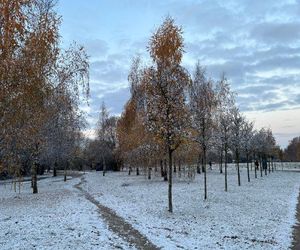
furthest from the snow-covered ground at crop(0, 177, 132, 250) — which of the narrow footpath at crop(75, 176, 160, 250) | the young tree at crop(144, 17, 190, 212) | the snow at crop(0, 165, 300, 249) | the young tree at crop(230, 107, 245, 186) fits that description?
the young tree at crop(230, 107, 245, 186)

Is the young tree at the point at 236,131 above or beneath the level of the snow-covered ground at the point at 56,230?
above

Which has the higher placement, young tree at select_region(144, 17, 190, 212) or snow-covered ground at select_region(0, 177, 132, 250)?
young tree at select_region(144, 17, 190, 212)

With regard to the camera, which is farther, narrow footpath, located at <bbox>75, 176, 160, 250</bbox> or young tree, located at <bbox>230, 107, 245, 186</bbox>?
young tree, located at <bbox>230, 107, 245, 186</bbox>

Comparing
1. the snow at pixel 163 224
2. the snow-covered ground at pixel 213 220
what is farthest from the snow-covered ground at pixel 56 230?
the snow-covered ground at pixel 213 220

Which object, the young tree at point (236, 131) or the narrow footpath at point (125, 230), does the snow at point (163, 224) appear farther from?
the young tree at point (236, 131)

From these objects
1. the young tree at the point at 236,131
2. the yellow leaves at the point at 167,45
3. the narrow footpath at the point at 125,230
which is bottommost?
the narrow footpath at the point at 125,230

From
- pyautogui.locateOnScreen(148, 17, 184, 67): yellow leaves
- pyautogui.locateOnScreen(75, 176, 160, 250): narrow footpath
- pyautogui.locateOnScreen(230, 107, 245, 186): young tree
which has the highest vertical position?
pyautogui.locateOnScreen(148, 17, 184, 67): yellow leaves

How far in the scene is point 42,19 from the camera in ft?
31.9

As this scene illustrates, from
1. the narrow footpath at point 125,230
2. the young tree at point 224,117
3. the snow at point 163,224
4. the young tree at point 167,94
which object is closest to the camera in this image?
the narrow footpath at point 125,230

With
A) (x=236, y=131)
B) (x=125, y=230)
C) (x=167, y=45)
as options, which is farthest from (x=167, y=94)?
(x=236, y=131)

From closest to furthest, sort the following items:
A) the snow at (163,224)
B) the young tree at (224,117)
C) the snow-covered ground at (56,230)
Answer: the snow-covered ground at (56,230) → the snow at (163,224) → the young tree at (224,117)

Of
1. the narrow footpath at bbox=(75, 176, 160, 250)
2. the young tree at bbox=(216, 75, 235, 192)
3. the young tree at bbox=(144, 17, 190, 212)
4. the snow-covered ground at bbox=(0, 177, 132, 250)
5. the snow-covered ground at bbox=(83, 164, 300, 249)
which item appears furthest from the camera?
the young tree at bbox=(216, 75, 235, 192)

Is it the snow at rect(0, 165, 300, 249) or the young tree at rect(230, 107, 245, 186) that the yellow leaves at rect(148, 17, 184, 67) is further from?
the young tree at rect(230, 107, 245, 186)

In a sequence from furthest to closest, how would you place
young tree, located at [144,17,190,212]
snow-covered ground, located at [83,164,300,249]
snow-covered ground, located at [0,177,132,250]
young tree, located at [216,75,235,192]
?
1. young tree, located at [216,75,235,192]
2. young tree, located at [144,17,190,212]
3. snow-covered ground, located at [83,164,300,249]
4. snow-covered ground, located at [0,177,132,250]
